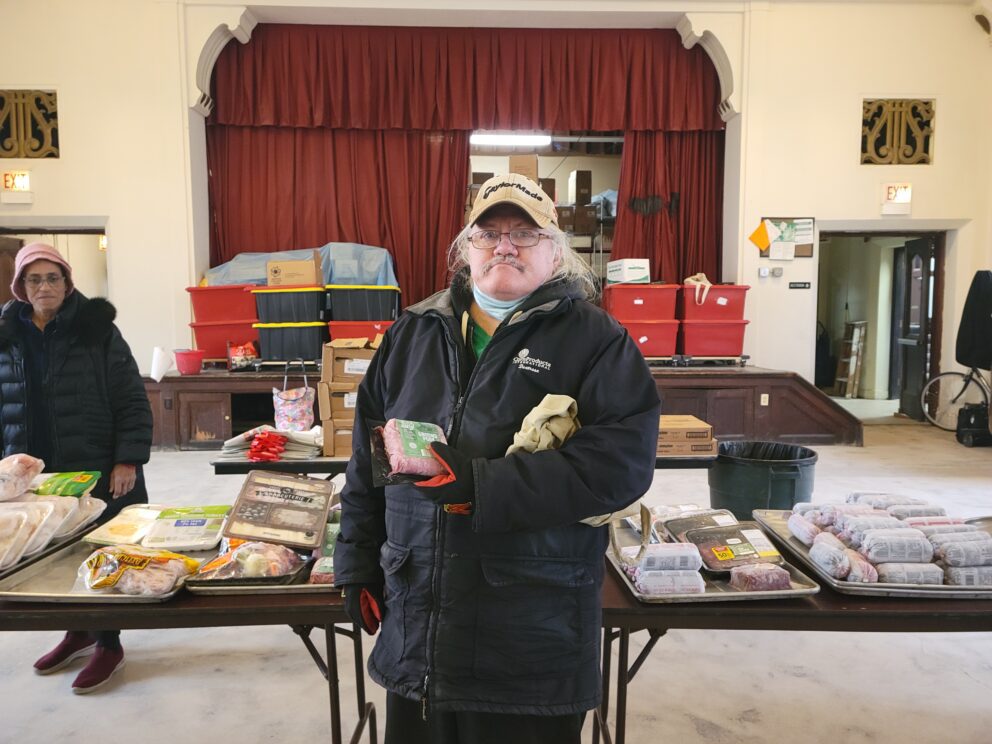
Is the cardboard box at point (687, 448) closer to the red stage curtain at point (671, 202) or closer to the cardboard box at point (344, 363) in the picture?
the cardboard box at point (344, 363)

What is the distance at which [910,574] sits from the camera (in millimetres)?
1599

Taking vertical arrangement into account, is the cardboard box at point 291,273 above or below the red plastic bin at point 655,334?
above

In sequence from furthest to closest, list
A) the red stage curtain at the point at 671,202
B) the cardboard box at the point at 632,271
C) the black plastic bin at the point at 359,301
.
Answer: the red stage curtain at the point at 671,202 → the cardboard box at the point at 632,271 → the black plastic bin at the point at 359,301

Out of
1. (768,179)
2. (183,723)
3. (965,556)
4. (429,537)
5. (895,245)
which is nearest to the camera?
(429,537)

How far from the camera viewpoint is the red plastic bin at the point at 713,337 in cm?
640

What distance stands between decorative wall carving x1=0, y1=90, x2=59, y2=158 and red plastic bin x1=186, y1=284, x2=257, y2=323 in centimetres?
209

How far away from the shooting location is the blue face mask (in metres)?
1.36

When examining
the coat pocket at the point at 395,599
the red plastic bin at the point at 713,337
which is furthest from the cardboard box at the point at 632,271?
the coat pocket at the point at 395,599

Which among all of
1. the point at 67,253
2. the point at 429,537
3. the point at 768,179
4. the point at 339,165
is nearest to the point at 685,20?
the point at 768,179

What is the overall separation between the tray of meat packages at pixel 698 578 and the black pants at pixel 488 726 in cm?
36

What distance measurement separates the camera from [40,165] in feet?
21.4

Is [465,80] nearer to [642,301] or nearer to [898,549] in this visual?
[642,301]

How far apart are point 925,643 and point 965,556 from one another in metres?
1.39

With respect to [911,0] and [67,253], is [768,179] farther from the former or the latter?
[67,253]
